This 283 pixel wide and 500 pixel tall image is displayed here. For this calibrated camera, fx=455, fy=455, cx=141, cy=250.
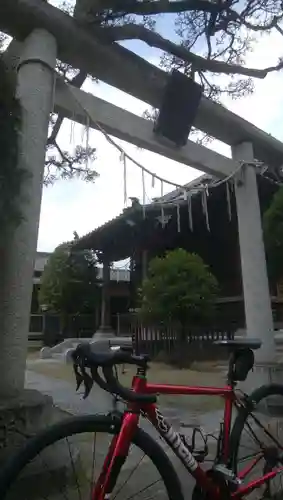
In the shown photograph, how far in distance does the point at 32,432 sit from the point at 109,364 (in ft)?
3.79

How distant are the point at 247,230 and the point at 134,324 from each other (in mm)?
6034

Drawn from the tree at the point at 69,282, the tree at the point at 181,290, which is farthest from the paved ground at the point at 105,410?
the tree at the point at 69,282

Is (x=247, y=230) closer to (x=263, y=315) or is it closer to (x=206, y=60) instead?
(x=263, y=315)

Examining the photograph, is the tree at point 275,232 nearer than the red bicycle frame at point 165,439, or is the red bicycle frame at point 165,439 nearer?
the red bicycle frame at point 165,439

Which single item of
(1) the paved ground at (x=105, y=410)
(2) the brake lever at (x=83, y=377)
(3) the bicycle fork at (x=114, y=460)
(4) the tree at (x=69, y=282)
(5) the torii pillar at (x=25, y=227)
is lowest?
(1) the paved ground at (x=105, y=410)

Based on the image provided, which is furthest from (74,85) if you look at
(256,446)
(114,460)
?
(114,460)

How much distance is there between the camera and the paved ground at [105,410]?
2350 mm

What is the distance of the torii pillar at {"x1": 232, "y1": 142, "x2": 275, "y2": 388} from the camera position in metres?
5.07

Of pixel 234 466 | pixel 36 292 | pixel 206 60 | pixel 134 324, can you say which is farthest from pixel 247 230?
pixel 36 292

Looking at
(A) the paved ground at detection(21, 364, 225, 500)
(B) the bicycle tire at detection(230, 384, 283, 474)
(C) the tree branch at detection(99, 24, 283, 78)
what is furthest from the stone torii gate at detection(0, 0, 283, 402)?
(B) the bicycle tire at detection(230, 384, 283, 474)

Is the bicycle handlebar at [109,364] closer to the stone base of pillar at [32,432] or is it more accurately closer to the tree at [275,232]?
the stone base of pillar at [32,432]

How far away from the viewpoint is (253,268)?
17.0 feet

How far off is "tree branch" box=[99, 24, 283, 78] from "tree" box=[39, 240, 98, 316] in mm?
11882

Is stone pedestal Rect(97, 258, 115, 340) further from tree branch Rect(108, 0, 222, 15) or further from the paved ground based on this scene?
tree branch Rect(108, 0, 222, 15)
